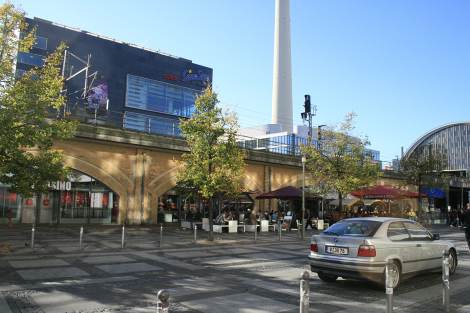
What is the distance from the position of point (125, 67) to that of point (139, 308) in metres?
54.1

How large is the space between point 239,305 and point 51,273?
17.0 feet

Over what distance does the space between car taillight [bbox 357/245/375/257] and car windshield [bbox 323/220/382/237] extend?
0.45m

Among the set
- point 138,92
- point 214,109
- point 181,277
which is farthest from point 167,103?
point 181,277

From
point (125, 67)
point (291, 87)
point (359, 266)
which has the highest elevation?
point (291, 87)

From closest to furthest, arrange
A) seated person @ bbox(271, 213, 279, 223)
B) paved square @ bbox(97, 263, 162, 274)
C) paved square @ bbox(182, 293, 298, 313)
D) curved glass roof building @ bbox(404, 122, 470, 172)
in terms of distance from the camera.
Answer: paved square @ bbox(182, 293, 298, 313)
paved square @ bbox(97, 263, 162, 274)
seated person @ bbox(271, 213, 279, 223)
curved glass roof building @ bbox(404, 122, 470, 172)

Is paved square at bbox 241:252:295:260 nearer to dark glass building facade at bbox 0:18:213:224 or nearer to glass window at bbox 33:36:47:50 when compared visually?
dark glass building facade at bbox 0:18:213:224

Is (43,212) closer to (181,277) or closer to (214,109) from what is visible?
(214,109)

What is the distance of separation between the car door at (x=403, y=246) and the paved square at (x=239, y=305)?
2.77 metres

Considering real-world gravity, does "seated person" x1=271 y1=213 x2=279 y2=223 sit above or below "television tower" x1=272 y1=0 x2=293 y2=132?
below

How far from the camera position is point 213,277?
888 cm

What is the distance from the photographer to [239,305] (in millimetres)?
6359

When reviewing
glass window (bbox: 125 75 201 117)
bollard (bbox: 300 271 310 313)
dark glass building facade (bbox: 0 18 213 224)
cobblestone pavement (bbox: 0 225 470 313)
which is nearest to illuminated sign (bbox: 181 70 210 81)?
→ dark glass building facade (bbox: 0 18 213 224)

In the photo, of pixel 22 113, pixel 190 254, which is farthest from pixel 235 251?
pixel 22 113

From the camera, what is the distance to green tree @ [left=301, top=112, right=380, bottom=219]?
23078 millimetres
